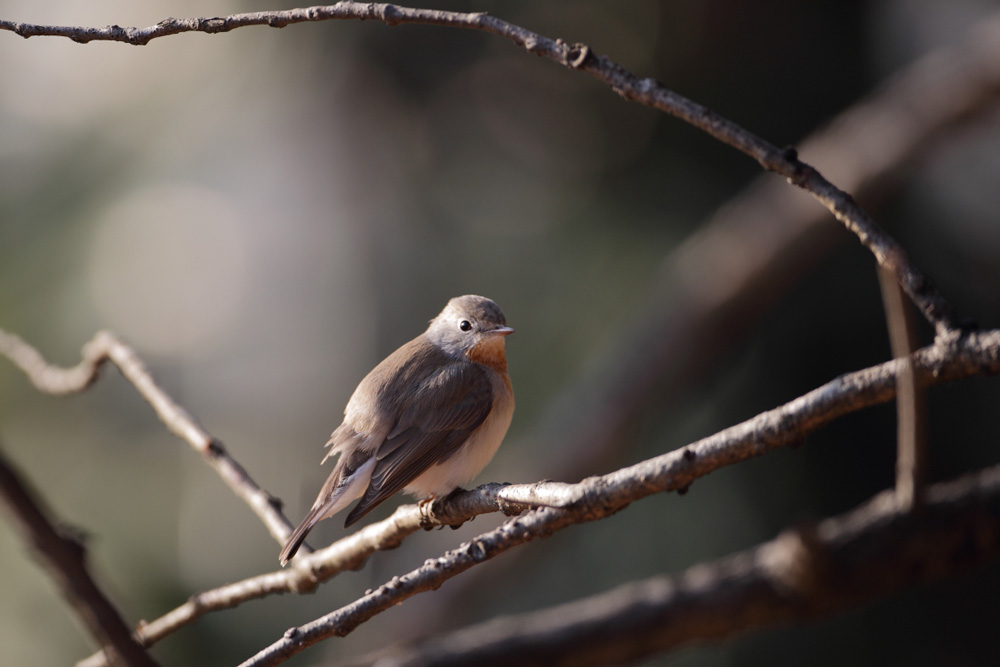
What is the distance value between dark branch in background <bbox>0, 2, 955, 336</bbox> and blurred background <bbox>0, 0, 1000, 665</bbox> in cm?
445

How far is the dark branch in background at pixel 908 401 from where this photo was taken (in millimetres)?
1069

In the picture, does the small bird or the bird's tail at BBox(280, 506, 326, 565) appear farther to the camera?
the small bird

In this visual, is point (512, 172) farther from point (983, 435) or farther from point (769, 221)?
point (983, 435)

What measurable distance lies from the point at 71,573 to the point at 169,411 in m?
1.48

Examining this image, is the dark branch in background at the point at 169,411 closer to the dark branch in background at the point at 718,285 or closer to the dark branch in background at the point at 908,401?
the dark branch in background at the point at 908,401

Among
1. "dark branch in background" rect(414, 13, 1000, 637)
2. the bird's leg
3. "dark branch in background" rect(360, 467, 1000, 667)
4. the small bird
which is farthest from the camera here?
"dark branch in background" rect(414, 13, 1000, 637)

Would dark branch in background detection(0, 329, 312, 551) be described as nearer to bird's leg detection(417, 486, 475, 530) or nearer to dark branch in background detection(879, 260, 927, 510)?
bird's leg detection(417, 486, 475, 530)

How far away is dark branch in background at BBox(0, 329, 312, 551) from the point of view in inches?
93.4

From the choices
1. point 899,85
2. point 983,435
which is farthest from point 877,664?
point 899,85

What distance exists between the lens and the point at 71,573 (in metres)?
1.00

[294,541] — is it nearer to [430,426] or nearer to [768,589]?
[430,426]

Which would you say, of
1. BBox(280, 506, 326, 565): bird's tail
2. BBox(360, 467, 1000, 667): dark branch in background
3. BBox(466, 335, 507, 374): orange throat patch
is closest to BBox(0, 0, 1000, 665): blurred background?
BBox(360, 467, 1000, 667): dark branch in background

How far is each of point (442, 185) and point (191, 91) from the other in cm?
227

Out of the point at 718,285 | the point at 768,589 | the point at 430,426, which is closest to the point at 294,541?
the point at 430,426
